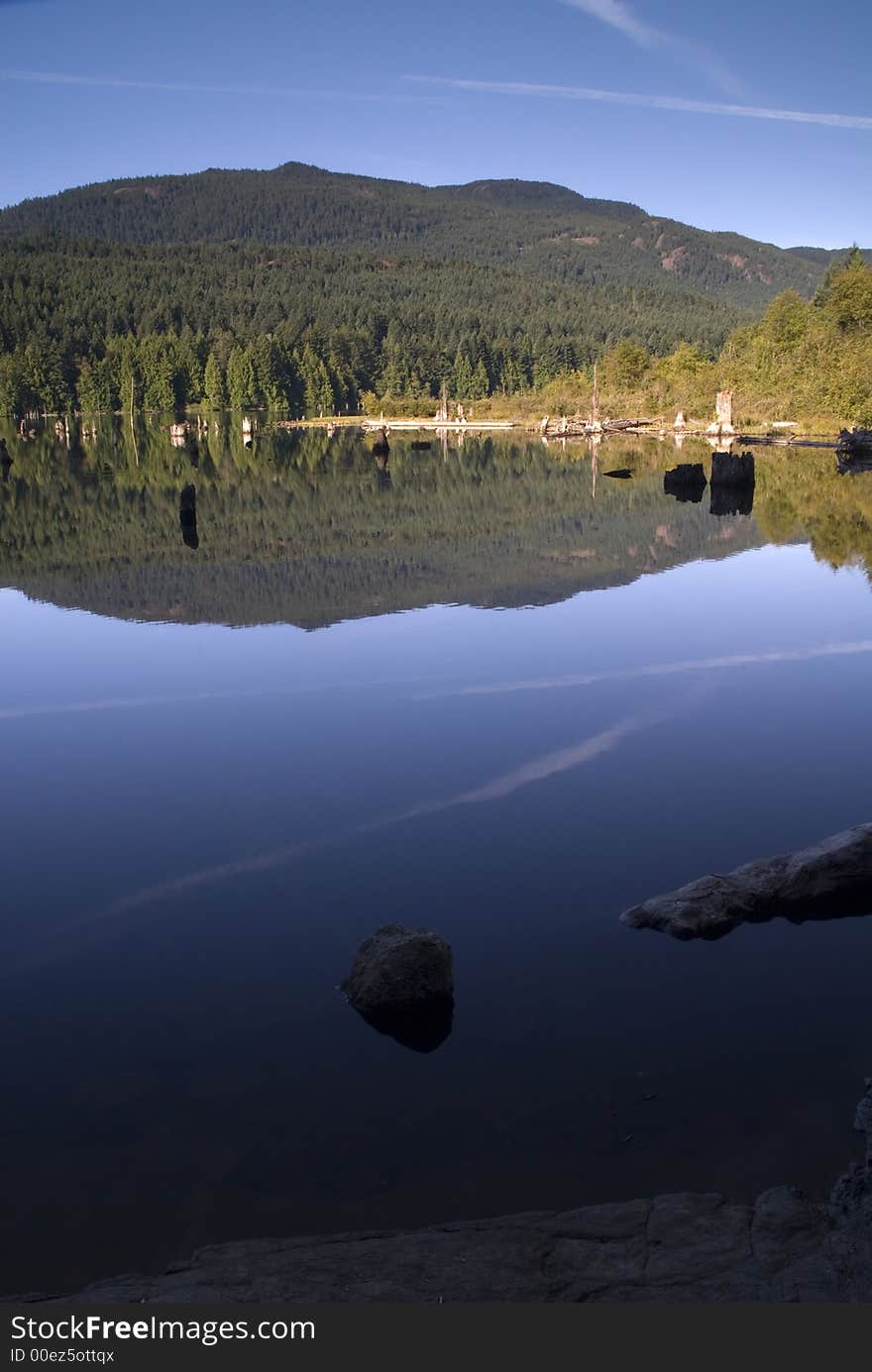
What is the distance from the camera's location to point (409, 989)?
29.2 ft

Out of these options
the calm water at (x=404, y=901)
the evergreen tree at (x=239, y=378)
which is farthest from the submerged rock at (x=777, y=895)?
the evergreen tree at (x=239, y=378)

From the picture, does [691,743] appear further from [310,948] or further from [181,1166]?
[181,1166]

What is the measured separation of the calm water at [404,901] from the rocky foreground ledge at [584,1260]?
444 millimetres

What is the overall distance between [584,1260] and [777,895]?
511cm

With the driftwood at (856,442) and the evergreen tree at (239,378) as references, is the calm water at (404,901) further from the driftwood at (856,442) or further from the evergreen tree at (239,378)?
the evergreen tree at (239,378)

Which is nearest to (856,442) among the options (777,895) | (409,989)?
(777,895)

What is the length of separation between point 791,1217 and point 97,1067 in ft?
15.9

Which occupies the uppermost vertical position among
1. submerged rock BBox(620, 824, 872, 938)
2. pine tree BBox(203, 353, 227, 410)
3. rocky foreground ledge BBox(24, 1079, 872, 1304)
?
pine tree BBox(203, 353, 227, 410)

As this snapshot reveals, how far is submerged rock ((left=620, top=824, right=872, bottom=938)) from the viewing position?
33.4 feet

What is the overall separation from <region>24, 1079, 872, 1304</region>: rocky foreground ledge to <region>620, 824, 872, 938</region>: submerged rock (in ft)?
11.7

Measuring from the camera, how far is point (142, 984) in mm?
9602

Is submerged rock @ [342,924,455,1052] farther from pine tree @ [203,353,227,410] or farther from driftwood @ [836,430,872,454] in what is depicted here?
pine tree @ [203,353,227,410]

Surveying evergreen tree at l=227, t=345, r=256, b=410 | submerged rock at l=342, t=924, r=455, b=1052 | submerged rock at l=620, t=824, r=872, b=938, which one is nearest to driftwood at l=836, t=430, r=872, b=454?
submerged rock at l=620, t=824, r=872, b=938

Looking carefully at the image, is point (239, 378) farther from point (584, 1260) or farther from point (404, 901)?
point (584, 1260)
